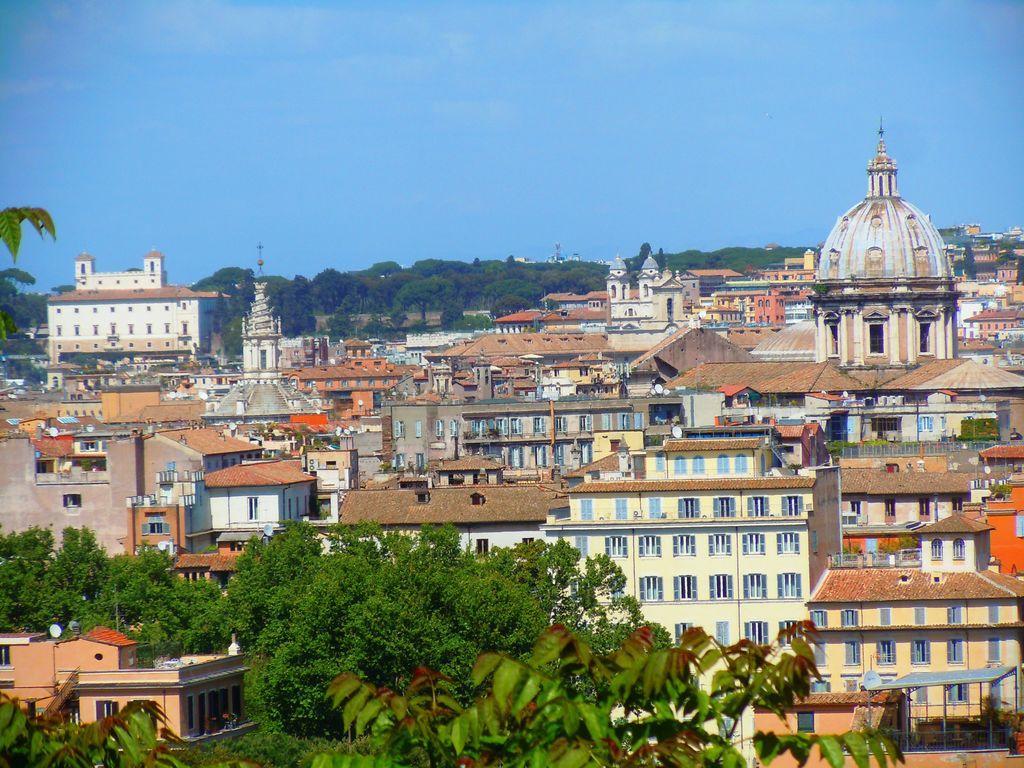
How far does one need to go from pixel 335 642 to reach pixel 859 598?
7.16 m

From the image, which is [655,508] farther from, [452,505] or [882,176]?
[882,176]

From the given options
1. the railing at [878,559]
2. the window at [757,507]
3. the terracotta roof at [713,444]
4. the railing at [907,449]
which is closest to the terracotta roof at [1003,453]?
→ the railing at [907,449]

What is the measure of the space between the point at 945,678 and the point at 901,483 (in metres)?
15.4

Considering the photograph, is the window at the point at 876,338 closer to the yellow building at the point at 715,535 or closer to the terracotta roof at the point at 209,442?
the terracotta roof at the point at 209,442

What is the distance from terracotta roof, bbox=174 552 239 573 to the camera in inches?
1799

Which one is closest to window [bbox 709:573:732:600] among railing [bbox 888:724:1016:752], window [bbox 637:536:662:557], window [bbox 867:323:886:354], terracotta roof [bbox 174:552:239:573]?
window [bbox 637:536:662:557]

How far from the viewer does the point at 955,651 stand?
35000 millimetres

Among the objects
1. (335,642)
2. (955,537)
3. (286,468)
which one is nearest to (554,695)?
(335,642)

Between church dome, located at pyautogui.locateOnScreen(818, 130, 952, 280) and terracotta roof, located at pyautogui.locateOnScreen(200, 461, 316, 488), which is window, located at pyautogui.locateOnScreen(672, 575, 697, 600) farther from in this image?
church dome, located at pyautogui.locateOnScreen(818, 130, 952, 280)

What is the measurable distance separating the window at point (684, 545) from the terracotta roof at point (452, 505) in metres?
4.71

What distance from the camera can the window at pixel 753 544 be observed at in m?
38.7

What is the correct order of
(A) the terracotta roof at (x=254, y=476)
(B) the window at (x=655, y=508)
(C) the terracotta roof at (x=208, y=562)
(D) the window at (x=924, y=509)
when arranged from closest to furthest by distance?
(B) the window at (x=655, y=508)
(C) the terracotta roof at (x=208, y=562)
(D) the window at (x=924, y=509)
(A) the terracotta roof at (x=254, y=476)

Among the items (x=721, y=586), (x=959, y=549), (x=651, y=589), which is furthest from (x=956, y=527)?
(x=651, y=589)

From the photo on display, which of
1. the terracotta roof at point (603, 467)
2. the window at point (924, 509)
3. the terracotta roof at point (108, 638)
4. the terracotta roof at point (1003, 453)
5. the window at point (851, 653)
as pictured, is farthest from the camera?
the terracotta roof at point (1003, 453)
